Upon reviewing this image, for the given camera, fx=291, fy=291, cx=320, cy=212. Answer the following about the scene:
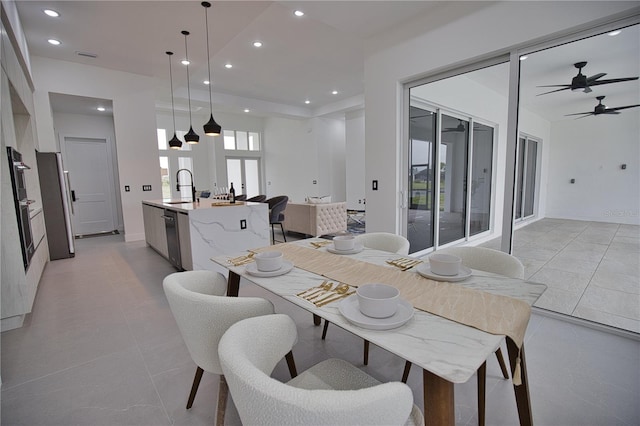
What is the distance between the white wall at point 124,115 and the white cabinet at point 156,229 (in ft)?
3.38

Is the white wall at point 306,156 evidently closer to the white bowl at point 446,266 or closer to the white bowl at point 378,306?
the white bowl at point 446,266

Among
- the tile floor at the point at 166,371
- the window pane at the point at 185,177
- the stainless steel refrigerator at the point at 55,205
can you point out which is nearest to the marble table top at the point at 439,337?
the tile floor at the point at 166,371

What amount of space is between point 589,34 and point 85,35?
577 centimetres

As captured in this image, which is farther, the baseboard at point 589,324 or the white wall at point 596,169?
the white wall at point 596,169

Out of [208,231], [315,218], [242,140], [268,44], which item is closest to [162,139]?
[242,140]

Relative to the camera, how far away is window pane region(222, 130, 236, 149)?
10.4 m

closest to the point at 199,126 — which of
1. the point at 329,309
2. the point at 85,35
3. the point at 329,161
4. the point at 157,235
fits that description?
the point at 329,161

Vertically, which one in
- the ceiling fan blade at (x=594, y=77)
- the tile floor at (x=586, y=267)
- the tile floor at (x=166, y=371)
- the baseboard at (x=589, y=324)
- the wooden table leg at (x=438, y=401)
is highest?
the ceiling fan blade at (x=594, y=77)

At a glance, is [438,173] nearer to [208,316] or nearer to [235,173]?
[208,316]

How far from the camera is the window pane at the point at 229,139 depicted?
10408 mm

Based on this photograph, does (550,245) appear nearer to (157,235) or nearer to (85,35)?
(157,235)

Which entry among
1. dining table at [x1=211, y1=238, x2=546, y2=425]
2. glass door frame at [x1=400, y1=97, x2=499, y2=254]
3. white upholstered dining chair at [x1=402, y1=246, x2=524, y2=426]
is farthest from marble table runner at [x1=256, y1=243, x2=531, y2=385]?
glass door frame at [x1=400, y1=97, x2=499, y2=254]

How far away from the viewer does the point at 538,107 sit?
337 centimetres

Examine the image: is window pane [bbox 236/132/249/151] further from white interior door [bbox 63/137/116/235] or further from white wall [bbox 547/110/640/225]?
white wall [bbox 547/110/640/225]
